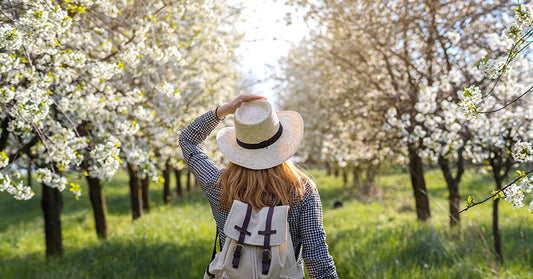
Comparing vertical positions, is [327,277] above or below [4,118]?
below

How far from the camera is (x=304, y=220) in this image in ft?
8.34

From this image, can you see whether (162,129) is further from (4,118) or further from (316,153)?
(316,153)

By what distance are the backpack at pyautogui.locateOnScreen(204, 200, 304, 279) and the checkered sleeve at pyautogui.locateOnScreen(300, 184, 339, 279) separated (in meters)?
0.09

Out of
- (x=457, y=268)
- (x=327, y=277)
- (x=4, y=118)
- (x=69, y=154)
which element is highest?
(x=4, y=118)

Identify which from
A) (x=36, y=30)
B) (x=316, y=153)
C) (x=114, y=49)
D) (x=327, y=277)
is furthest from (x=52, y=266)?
(x=316, y=153)

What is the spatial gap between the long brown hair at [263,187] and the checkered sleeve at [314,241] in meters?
0.09

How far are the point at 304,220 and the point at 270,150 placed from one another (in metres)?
0.48

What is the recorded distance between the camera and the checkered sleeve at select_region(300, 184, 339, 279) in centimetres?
247

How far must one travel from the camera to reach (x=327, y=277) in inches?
97.7

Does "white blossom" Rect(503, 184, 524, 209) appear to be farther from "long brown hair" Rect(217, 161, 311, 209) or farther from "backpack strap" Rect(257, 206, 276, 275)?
"backpack strap" Rect(257, 206, 276, 275)

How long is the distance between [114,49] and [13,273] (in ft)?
13.7

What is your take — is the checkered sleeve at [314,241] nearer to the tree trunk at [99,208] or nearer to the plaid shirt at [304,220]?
the plaid shirt at [304,220]

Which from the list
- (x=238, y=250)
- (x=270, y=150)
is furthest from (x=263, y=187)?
(x=238, y=250)

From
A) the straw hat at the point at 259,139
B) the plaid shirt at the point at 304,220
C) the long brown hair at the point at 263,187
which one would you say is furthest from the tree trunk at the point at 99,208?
the long brown hair at the point at 263,187
